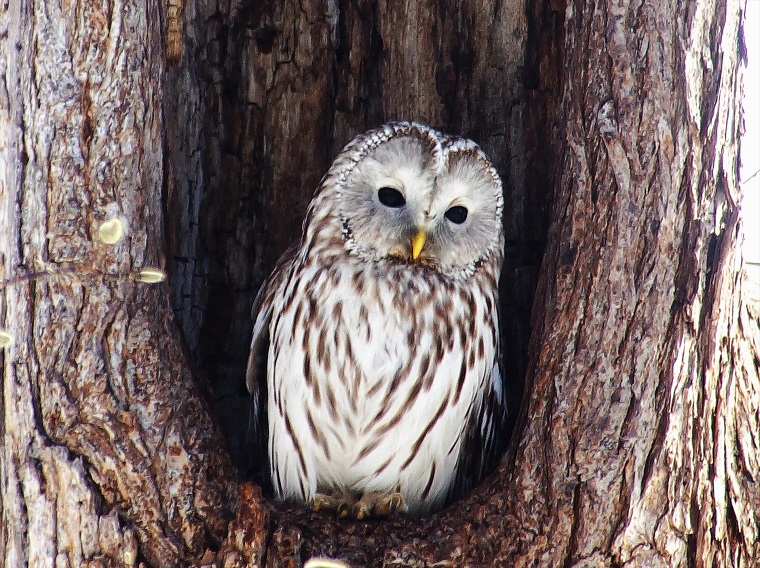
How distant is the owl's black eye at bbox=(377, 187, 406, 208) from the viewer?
3.29 meters

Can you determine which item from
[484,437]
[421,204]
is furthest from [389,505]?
[421,204]

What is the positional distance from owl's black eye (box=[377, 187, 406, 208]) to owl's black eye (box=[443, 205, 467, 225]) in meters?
0.18

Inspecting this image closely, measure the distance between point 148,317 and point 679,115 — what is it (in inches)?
67.8

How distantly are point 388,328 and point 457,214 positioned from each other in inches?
19.3

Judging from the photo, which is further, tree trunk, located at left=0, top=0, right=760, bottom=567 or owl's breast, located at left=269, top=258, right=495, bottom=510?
owl's breast, located at left=269, top=258, right=495, bottom=510

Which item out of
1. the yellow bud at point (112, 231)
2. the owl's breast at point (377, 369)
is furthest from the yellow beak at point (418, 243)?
the yellow bud at point (112, 231)

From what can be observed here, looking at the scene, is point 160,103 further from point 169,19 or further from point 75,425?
point 75,425

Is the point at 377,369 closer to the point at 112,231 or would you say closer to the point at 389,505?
the point at 389,505

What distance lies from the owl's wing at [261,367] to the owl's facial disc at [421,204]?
1.30 ft

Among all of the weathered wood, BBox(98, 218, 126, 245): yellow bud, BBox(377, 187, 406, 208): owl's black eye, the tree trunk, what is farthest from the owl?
BBox(98, 218, 126, 245): yellow bud

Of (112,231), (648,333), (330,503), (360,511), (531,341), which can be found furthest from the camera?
(330,503)

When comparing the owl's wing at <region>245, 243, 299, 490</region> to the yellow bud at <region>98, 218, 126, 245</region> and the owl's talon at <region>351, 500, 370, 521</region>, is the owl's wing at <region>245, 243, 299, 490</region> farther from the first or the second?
the yellow bud at <region>98, 218, 126, 245</region>

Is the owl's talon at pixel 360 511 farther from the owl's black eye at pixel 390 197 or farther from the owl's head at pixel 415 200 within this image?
the owl's black eye at pixel 390 197

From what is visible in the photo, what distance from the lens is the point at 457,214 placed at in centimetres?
336
